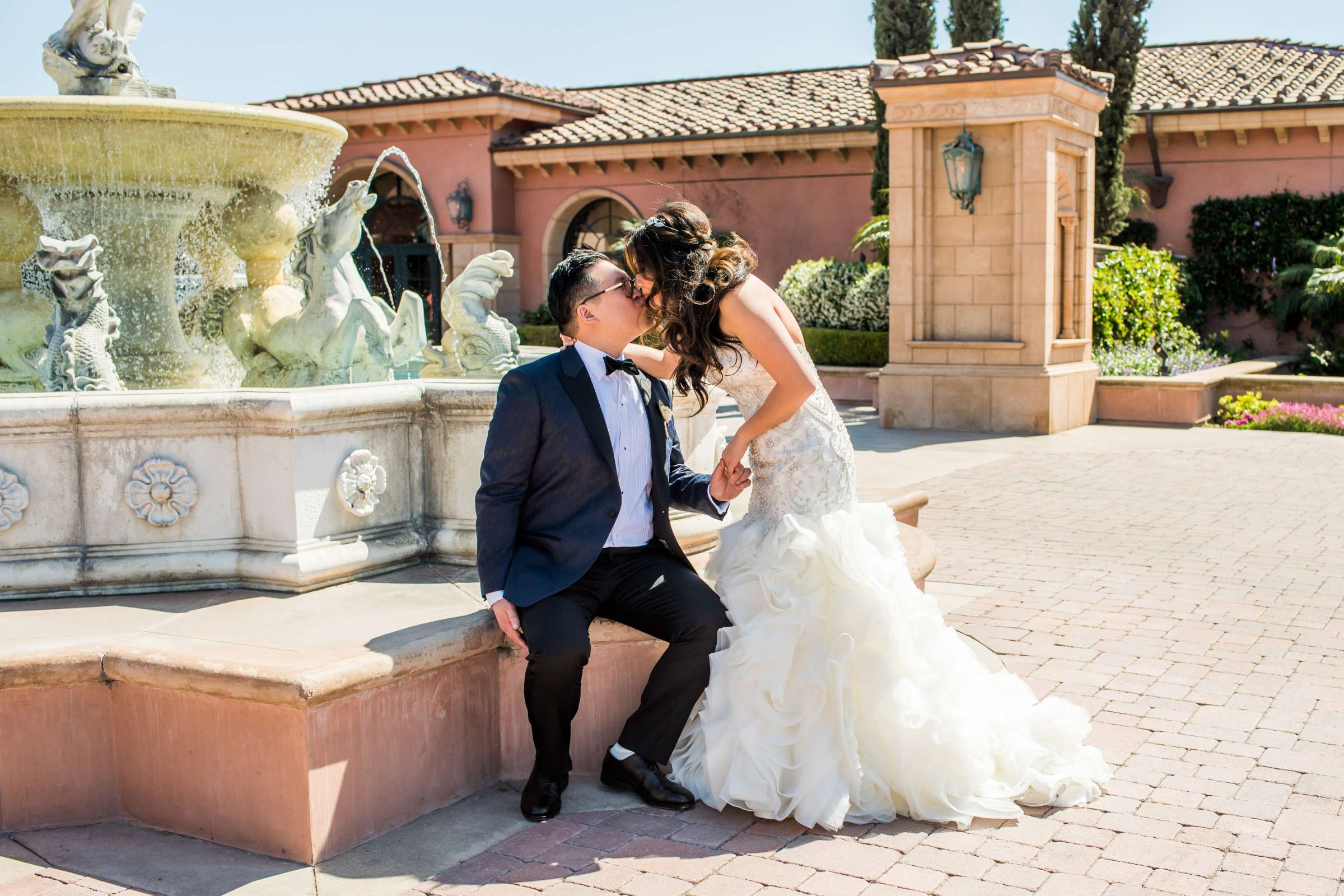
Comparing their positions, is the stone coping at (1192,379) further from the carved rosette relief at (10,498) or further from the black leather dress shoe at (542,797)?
the carved rosette relief at (10,498)

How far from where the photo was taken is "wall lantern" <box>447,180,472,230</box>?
24953 mm

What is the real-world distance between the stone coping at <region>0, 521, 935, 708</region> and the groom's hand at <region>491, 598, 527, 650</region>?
0.70ft

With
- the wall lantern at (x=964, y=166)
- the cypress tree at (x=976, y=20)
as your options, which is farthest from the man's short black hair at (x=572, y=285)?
the cypress tree at (x=976, y=20)

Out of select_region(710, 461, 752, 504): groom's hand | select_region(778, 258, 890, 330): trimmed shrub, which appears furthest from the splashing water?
select_region(778, 258, 890, 330): trimmed shrub

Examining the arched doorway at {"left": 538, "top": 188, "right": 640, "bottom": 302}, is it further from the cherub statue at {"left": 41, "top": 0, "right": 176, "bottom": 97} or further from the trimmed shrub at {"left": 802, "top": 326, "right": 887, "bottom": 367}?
the cherub statue at {"left": 41, "top": 0, "right": 176, "bottom": 97}

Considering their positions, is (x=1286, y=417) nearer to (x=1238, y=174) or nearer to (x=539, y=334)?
(x=1238, y=174)

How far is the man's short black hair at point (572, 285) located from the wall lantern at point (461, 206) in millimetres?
21628

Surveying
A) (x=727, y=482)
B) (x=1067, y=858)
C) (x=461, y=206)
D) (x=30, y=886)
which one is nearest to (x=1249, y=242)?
(x=461, y=206)

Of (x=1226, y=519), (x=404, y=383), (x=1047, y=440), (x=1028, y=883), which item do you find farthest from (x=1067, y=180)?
(x=1028, y=883)

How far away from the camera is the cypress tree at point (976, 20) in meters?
18.4

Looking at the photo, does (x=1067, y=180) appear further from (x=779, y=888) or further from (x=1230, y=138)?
(x=779, y=888)

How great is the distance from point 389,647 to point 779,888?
1.29 m

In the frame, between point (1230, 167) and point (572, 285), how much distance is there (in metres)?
18.8

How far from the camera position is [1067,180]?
14406 mm
